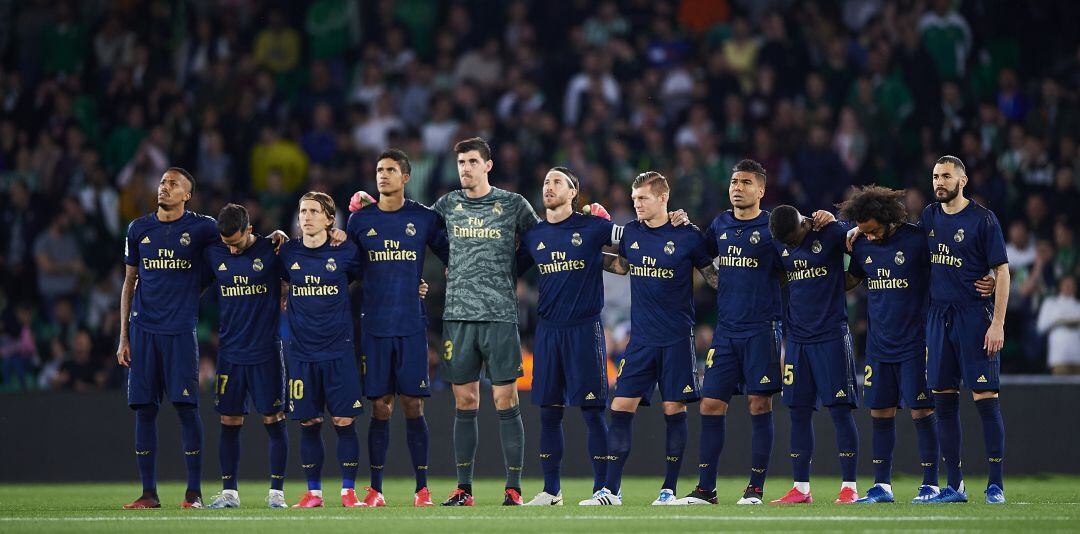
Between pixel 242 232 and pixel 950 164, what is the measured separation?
5.08 meters

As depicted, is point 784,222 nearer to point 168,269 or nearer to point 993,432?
point 993,432

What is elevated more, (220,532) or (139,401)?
(139,401)

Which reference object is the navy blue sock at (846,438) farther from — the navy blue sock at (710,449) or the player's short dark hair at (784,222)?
the player's short dark hair at (784,222)

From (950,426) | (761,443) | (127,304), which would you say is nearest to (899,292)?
(950,426)

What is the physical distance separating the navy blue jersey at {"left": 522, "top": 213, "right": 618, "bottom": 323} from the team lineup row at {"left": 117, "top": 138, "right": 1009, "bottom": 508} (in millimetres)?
16

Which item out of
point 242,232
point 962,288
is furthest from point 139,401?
point 962,288

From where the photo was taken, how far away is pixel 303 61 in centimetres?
2136

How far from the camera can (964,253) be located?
10.6m

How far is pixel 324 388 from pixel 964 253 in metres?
4.62

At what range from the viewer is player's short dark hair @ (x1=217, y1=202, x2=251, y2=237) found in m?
10.9

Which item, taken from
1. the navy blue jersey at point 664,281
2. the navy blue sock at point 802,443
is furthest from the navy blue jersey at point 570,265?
the navy blue sock at point 802,443

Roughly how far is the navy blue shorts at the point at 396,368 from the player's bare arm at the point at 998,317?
3.92m

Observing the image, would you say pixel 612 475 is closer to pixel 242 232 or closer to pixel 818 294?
pixel 818 294

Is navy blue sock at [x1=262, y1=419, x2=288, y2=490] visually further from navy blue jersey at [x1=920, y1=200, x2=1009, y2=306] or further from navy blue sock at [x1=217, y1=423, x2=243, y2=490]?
navy blue jersey at [x1=920, y1=200, x2=1009, y2=306]
